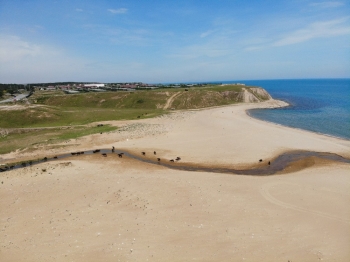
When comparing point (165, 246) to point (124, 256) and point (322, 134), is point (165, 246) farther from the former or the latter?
point (322, 134)

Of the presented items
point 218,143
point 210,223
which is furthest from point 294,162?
point 210,223

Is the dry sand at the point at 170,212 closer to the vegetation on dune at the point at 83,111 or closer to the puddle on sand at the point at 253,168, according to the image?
the puddle on sand at the point at 253,168

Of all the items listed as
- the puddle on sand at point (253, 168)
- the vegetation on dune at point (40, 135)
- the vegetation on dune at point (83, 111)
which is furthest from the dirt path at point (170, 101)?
the puddle on sand at point (253, 168)

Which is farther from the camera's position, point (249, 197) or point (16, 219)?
point (249, 197)

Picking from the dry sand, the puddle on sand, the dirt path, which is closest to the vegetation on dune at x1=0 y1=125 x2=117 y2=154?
the dry sand

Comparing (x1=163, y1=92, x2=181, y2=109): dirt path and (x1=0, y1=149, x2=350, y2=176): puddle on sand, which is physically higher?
(x1=163, y1=92, x2=181, y2=109): dirt path

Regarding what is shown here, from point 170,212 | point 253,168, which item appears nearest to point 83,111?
point 253,168

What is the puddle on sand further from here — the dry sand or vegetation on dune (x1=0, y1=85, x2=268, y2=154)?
vegetation on dune (x1=0, y1=85, x2=268, y2=154)

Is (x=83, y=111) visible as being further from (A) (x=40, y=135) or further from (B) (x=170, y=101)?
(B) (x=170, y=101)
